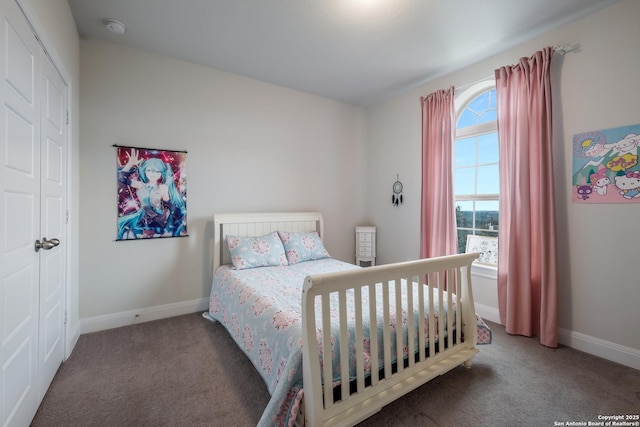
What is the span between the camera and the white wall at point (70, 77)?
1623mm

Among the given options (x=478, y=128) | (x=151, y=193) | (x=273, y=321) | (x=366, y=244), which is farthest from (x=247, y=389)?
(x=478, y=128)

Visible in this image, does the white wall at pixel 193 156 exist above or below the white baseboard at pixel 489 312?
above

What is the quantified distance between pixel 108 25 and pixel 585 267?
14.1 feet

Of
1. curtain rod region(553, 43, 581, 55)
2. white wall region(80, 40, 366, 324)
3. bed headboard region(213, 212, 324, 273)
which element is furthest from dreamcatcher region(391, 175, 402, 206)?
curtain rod region(553, 43, 581, 55)

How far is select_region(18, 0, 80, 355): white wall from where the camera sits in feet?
5.32

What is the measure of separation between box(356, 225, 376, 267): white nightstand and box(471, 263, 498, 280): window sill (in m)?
1.31

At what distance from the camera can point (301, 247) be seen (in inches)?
121

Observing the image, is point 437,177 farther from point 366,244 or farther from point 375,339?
point 375,339

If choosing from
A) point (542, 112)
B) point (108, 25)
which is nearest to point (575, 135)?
point (542, 112)

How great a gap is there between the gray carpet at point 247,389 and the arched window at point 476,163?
1253 millimetres

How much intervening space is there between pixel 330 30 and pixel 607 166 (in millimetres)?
2404

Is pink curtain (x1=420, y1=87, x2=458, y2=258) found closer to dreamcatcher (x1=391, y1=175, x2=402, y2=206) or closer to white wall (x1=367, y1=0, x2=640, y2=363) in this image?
dreamcatcher (x1=391, y1=175, x2=402, y2=206)

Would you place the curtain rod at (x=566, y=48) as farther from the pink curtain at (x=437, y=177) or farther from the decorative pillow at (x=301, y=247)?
the decorative pillow at (x=301, y=247)

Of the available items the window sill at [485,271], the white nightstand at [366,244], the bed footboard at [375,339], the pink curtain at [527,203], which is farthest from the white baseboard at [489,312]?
the white nightstand at [366,244]
